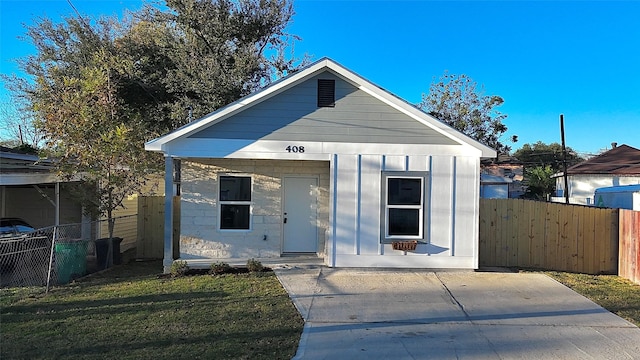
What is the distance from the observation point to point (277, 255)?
38.2 feet

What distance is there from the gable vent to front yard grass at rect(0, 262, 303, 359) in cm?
409

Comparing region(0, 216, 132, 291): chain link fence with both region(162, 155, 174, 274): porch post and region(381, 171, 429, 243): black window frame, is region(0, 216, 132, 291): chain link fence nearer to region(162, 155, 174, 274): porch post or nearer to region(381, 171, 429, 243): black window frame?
region(162, 155, 174, 274): porch post

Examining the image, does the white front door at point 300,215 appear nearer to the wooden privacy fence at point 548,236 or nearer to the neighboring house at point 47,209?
the wooden privacy fence at point 548,236

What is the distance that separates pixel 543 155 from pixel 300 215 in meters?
51.5

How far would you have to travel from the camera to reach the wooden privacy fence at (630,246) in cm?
1075

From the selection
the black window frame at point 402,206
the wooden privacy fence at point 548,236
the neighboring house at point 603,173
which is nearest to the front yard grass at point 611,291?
the wooden privacy fence at point 548,236

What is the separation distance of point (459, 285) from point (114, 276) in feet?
24.5

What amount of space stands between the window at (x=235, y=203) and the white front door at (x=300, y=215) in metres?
0.97

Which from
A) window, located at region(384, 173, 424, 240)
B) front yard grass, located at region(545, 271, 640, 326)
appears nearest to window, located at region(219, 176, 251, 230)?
window, located at region(384, 173, 424, 240)

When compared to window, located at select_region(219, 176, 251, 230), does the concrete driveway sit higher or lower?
lower

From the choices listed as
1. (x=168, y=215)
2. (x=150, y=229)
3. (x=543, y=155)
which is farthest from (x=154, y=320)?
(x=543, y=155)

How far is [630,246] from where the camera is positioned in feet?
36.4

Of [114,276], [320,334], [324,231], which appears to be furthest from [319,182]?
[320,334]

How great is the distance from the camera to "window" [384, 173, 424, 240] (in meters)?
10.8
